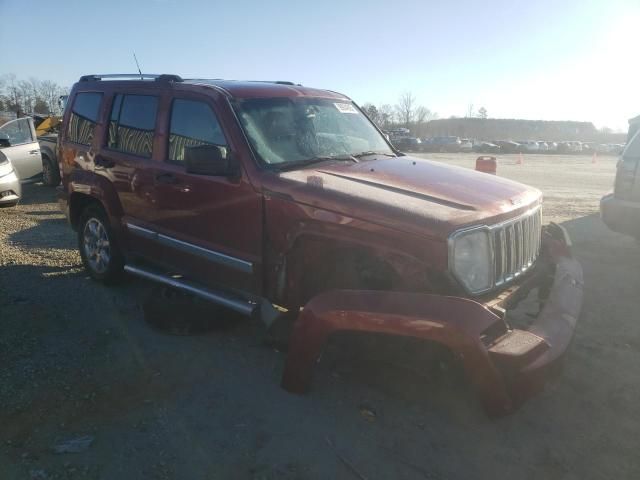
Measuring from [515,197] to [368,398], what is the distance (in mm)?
1681

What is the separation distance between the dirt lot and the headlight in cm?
69

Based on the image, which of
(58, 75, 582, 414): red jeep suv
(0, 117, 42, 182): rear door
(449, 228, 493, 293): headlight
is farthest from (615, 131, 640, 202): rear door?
(0, 117, 42, 182): rear door

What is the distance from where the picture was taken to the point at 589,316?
4.78 meters

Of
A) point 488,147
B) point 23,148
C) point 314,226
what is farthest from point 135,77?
point 488,147

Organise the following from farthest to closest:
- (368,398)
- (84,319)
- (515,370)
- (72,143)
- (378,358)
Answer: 1. (72,143)
2. (84,319)
3. (368,398)
4. (378,358)
5. (515,370)

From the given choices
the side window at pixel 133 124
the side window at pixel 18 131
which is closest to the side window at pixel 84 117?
the side window at pixel 133 124

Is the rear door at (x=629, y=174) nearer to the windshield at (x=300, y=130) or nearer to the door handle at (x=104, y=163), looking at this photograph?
the windshield at (x=300, y=130)

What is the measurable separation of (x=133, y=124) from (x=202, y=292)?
183cm

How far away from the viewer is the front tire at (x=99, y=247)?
17.1 ft

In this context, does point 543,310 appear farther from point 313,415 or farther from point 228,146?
point 228,146

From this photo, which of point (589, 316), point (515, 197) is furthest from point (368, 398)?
point (589, 316)

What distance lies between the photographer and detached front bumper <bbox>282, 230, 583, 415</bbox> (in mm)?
2615

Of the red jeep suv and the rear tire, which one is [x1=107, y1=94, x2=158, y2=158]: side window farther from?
the rear tire

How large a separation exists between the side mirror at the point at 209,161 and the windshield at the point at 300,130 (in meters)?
0.23
